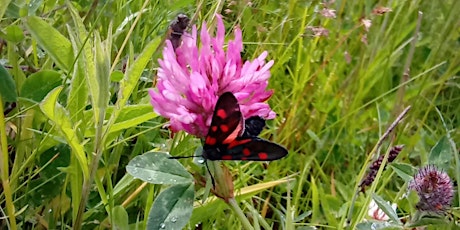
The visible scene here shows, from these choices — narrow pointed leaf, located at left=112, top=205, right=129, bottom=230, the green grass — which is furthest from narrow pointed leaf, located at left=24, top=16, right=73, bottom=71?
narrow pointed leaf, located at left=112, top=205, right=129, bottom=230

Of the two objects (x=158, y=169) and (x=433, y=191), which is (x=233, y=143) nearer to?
(x=158, y=169)

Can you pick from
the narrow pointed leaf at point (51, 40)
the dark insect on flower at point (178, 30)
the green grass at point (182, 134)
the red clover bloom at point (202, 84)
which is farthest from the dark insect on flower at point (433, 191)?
the narrow pointed leaf at point (51, 40)

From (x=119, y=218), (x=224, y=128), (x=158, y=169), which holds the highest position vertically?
(x=224, y=128)

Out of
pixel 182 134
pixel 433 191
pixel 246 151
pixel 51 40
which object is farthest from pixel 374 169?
pixel 51 40

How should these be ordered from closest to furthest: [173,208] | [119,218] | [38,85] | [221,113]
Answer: [221,113] < [173,208] < [119,218] < [38,85]

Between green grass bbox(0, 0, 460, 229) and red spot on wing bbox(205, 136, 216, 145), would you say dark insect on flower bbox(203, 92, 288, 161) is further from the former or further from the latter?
green grass bbox(0, 0, 460, 229)

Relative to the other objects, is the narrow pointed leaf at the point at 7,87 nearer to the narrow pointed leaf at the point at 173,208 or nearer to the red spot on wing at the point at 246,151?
the narrow pointed leaf at the point at 173,208
